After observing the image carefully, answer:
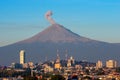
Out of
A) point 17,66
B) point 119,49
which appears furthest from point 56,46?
point 17,66

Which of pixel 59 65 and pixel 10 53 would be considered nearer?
pixel 59 65

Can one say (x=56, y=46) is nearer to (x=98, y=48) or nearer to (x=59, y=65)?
(x=98, y=48)

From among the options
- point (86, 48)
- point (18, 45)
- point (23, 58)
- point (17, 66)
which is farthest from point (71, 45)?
point (17, 66)

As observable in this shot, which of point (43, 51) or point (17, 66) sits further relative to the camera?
point (43, 51)

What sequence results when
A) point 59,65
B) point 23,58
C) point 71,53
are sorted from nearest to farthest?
1. point 59,65
2. point 23,58
3. point 71,53

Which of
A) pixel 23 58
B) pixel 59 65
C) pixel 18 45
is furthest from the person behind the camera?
pixel 18 45

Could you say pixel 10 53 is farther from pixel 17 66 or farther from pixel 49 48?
pixel 17 66

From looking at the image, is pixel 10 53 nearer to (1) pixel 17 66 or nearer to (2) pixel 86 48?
(2) pixel 86 48

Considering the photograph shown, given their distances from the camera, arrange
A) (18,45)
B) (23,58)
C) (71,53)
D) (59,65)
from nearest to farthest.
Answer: (59,65) → (23,58) → (71,53) → (18,45)

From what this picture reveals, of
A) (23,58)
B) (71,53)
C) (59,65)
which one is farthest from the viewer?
(71,53)
